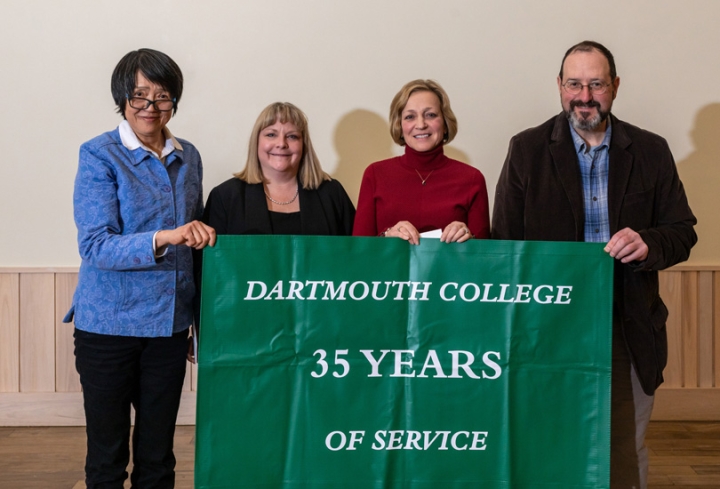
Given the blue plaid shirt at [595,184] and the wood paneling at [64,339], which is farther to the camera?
the wood paneling at [64,339]

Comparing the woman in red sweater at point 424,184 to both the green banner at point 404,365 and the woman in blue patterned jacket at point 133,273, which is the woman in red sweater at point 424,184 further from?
the woman in blue patterned jacket at point 133,273

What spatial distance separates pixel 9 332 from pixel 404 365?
2374 millimetres

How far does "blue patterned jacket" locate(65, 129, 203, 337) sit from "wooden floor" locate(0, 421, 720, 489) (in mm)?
1101

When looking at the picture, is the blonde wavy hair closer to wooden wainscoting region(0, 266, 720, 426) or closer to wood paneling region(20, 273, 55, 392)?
wooden wainscoting region(0, 266, 720, 426)

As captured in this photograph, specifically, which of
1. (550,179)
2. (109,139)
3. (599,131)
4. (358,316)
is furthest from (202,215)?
(599,131)

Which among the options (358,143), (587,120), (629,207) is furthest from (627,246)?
(358,143)

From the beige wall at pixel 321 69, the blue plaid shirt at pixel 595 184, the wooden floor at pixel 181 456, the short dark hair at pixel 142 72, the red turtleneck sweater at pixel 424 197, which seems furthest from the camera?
the beige wall at pixel 321 69

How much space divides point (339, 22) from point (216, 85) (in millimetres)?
644

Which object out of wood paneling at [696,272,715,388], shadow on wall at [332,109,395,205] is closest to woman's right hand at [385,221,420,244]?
shadow on wall at [332,109,395,205]

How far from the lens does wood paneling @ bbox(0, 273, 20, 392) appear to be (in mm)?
3350

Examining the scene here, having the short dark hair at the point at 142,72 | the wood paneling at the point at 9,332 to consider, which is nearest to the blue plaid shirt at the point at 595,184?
the short dark hair at the point at 142,72

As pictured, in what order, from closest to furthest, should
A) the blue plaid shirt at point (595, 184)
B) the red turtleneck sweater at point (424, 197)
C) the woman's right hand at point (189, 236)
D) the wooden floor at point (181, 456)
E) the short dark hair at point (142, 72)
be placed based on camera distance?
the woman's right hand at point (189, 236) < the short dark hair at point (142, 72) < the blue plaid shirt at point (595, 184) < the red turtleneck sweater at point (424, 197) < the wooden floor at point (181, 456)

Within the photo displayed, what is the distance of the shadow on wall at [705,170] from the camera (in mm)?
3365

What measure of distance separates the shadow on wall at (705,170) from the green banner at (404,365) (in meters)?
1.88
